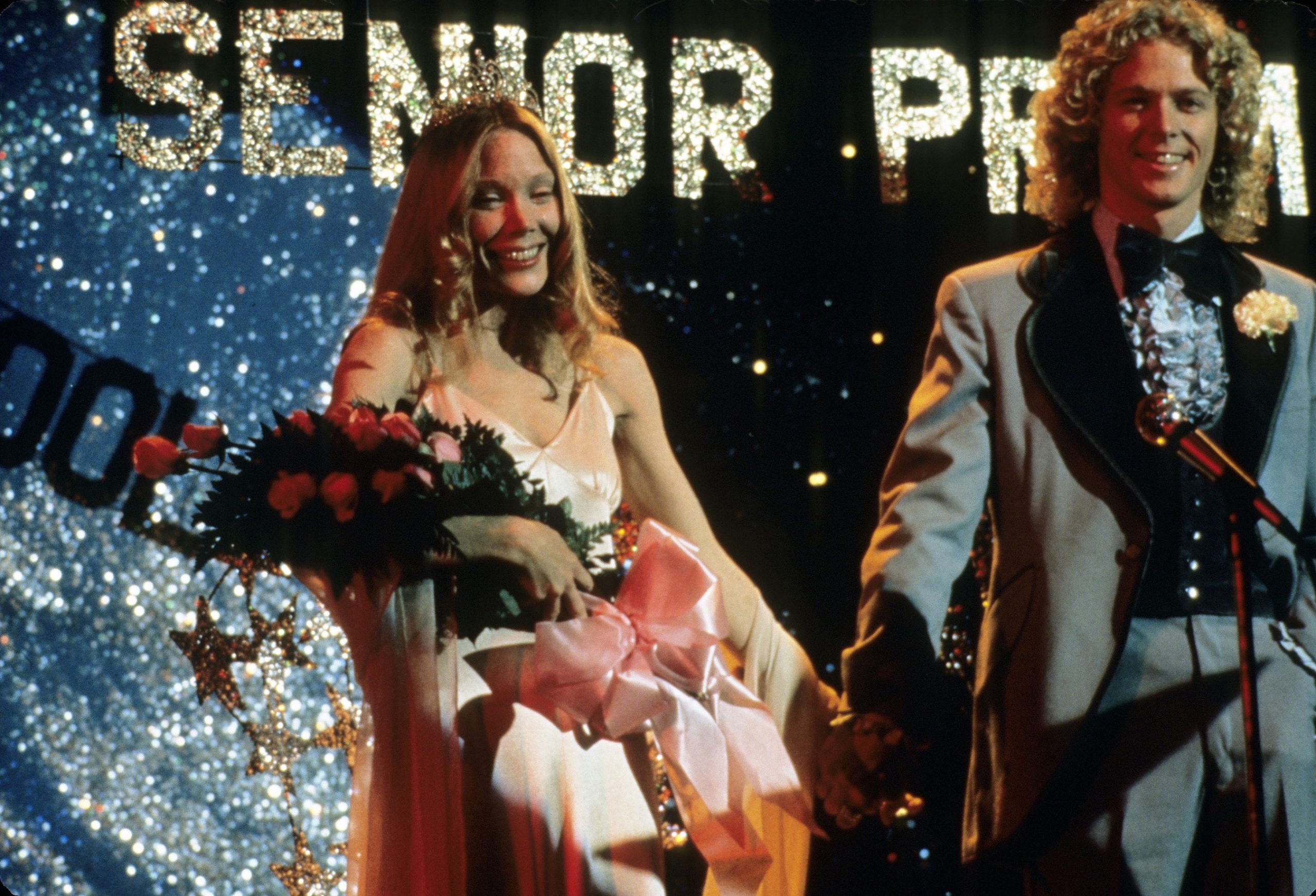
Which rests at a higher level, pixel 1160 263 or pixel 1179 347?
pixel 1160 263

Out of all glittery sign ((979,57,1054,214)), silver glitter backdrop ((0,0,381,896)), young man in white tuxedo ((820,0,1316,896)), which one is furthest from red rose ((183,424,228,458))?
glittery sign ((979,57,1054,214))

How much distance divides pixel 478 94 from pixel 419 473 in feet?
3.46

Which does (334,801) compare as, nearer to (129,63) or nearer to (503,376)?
(503,376)

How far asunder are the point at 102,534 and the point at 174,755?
61cm

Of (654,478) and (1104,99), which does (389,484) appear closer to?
(654,478)

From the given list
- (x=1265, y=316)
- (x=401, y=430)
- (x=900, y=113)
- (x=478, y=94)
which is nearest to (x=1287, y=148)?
(x=900, y=113)

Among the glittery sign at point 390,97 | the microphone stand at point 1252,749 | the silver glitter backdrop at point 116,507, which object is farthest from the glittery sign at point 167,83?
the microphone stand at point 1252,749

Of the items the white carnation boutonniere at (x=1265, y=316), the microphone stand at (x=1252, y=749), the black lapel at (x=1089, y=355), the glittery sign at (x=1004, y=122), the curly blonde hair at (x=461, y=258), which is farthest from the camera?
the glittery sign at (x=1004, y=122)

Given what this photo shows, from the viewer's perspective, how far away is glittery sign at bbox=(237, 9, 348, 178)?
144 inches

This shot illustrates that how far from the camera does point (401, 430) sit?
7.65ft

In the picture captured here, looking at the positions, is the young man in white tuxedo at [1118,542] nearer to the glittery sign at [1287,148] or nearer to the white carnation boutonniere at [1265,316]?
the white carnation boutonniere at [1265,316]

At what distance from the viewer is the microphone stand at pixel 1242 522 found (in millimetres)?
2129

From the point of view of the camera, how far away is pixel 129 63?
3646mm

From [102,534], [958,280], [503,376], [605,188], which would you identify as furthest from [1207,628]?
[102,534]
